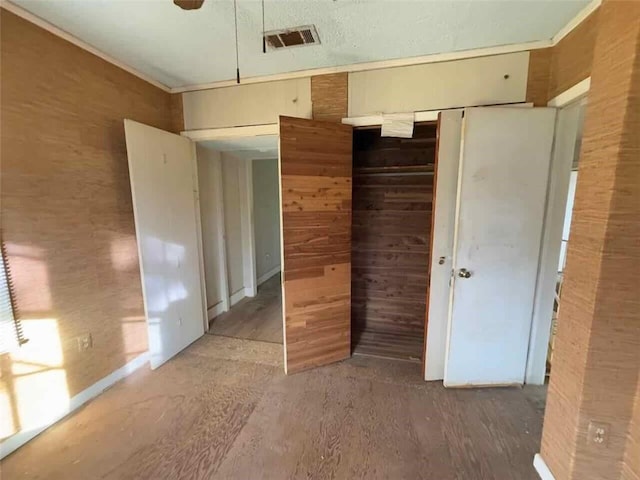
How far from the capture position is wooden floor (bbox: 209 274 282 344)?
310 centimetres

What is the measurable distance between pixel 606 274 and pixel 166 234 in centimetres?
290

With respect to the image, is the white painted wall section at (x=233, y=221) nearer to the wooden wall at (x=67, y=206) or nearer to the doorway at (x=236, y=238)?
the doorway at (x=236, y=238)

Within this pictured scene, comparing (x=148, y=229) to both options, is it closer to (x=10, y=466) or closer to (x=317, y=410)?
(x=10, y=466)

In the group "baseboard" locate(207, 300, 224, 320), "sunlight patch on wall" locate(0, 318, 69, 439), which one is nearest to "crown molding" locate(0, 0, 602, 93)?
"sunlight patch on wall" locate(0, 318, 69, 439)

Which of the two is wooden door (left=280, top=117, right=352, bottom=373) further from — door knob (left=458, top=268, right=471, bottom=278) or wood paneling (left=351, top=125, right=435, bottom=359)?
door knob (left=458, top=268, right=471, bottom=278)

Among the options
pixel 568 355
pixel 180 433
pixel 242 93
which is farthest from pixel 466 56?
pixel 180 433

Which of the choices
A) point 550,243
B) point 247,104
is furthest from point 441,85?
point 247,104

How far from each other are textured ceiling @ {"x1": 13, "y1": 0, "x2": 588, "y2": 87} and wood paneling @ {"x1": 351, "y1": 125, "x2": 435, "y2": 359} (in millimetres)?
965

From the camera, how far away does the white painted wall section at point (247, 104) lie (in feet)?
8.14

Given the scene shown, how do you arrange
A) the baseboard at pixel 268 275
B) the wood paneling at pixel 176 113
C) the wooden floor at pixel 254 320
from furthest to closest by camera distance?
the baseboard at pixel 268 275 → the wooden floor at pixel 254 320 → the wood paneling at pixel 176 113

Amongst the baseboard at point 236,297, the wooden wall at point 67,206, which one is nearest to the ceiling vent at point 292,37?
the wooden wall at point 67,206

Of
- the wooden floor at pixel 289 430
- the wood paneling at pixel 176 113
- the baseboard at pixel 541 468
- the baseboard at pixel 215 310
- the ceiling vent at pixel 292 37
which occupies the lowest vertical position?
the wooden floor at pixel 289 430

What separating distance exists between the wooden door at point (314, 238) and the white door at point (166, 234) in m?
1.11

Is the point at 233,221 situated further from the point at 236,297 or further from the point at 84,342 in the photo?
the point at 84,342
